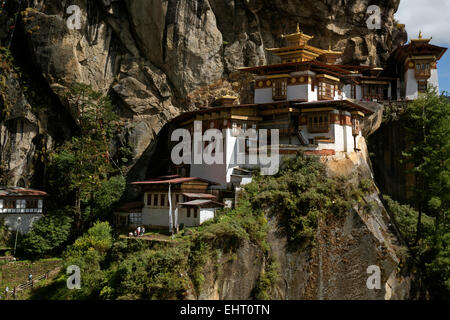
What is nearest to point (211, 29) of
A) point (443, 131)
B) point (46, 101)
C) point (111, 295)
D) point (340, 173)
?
point (46, 101)

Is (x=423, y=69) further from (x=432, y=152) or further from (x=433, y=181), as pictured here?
(x=433, y=181)

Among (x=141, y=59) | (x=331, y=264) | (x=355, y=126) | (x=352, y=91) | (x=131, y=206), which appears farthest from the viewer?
(x=352, y=91)

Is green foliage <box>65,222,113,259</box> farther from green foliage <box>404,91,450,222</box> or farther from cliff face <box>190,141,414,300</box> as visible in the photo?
green foliage <box>404,91,450,222</box>

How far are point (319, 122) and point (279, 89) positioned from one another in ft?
17.8

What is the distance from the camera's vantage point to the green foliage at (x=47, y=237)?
32031 millimetres

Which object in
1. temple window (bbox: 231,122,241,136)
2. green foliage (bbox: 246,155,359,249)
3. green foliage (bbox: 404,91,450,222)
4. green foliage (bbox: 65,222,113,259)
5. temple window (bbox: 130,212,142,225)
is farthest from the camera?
temple window (bbox: 231,122,241,136)

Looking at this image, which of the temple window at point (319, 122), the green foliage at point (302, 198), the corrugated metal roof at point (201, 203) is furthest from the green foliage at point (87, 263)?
the temple window at point (319, 122)

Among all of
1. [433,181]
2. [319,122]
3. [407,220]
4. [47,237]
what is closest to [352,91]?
[319,122]

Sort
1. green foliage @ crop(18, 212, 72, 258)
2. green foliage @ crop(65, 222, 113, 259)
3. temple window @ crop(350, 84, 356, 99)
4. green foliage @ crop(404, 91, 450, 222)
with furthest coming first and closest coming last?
temple window @ crop(350, 84, 356, 99)
green foliage @ crop(18, 212, 72, 258)
green foliage @ crop(65, 222, 113, 259)
green foliage @ crop(404, 91, 450, 222)

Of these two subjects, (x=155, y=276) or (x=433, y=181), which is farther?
(x=433, y=181)

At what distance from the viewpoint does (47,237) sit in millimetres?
32625

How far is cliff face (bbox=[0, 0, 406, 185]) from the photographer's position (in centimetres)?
3759

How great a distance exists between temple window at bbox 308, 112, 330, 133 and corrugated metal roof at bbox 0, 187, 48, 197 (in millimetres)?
23280

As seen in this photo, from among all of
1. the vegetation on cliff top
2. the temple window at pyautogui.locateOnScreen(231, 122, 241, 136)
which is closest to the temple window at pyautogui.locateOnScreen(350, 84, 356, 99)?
the temple window at pyautogui.locateOnScreen(231, 122, 241, 136)
